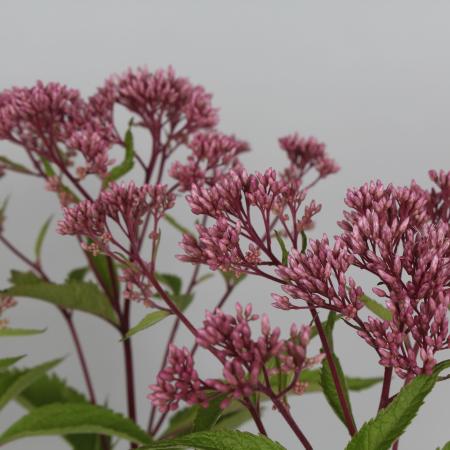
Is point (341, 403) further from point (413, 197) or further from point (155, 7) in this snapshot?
point (155, 7)

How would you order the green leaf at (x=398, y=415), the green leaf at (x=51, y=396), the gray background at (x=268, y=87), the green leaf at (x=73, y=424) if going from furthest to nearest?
the gray background at (x=268, y=87)
the green leaf at (x=51, y=396)
the green leaf at (x=73, y=424)
the green leaf at (x=398, y=415)

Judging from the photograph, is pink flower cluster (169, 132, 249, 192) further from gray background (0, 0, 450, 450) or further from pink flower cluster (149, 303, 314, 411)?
gray background (0, 0, 450, 450)

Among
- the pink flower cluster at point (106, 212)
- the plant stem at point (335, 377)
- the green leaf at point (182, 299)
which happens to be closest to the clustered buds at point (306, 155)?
the green leaf at point (182, 299)

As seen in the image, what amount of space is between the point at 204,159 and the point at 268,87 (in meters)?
0.59

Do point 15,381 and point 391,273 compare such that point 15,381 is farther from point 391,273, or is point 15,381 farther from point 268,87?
point 268,87

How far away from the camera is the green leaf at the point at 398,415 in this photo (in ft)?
1.23

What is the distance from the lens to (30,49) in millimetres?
1262

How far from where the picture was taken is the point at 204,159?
745 mm

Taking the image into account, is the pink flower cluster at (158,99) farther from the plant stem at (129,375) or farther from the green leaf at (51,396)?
the green leaf at (51,396)

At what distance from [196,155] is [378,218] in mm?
330

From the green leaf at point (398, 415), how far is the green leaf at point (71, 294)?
46 centimetres

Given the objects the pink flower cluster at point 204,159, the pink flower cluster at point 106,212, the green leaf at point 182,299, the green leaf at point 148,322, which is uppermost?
the pink flower cluster at point 204,159

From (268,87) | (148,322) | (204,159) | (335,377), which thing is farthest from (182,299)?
(268,87)

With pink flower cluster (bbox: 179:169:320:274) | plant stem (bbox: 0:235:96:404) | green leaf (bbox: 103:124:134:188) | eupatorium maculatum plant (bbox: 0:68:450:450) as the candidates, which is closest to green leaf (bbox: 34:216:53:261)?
plant stem (bbox: 0:235:96:404)
